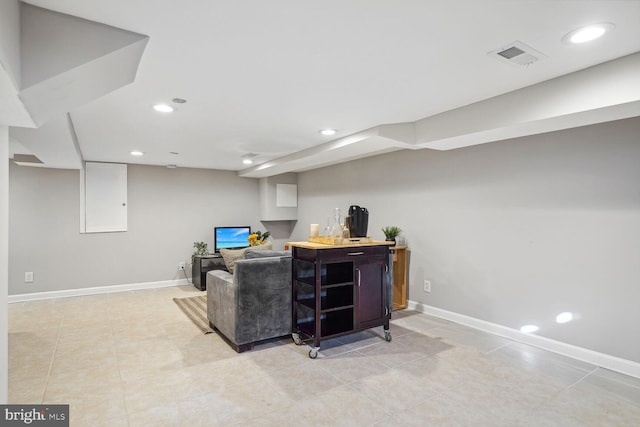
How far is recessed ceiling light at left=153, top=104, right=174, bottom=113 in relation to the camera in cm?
285

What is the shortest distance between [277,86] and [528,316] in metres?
3.17

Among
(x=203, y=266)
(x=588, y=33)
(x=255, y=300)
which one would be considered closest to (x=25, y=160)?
(x=203, y=266)

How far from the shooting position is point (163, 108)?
291cm

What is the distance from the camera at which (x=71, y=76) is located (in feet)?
5.55

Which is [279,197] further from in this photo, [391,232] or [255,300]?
[255,300]

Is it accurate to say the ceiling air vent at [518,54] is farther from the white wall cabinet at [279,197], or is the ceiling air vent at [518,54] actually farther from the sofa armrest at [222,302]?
the white wall cabinet at [279,197]

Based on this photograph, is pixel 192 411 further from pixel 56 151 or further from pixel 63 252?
pixel 63 252

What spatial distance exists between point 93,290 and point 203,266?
1780 mm

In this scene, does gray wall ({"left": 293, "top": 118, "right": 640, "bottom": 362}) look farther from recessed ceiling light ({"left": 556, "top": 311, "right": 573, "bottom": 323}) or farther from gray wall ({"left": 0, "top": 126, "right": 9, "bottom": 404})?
gray wall ({"left": 0, "top": 126, "right": 9, "bottom": 404})

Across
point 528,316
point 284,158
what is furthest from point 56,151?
point 528,316

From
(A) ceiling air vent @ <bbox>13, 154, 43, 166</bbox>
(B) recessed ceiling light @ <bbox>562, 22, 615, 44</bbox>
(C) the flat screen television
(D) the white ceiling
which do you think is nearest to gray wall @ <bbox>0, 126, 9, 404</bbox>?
(D) the white ceiling

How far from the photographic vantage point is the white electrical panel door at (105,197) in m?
5.57

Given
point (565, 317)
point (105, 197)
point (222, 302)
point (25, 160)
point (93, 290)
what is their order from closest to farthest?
point (565, 317)
point (222, 302)
point (25, 160)
point (93, 290)
point (105, 197)

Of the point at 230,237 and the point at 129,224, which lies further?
the point at 230,237
